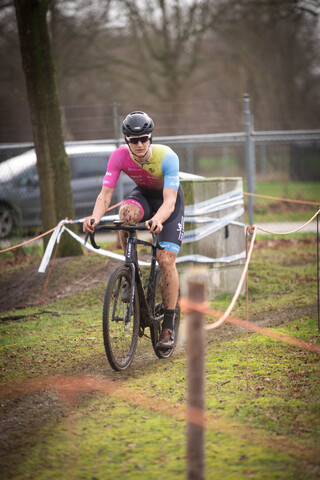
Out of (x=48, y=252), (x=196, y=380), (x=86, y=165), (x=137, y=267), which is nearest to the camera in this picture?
(x=196, y=380)

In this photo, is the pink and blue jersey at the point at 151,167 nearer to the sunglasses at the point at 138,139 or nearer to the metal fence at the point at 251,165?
the sunglasses at the point at 138,139

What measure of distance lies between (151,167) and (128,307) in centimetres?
117

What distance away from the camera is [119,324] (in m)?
4.84

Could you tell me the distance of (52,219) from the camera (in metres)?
9.07

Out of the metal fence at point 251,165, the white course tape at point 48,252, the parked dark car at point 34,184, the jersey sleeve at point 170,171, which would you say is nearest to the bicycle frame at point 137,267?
the jersey sleeve at point 170,171

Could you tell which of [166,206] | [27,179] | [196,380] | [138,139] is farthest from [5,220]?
[196,380]

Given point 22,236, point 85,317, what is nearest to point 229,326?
point 85,317

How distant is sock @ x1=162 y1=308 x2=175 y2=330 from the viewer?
519 centimetres

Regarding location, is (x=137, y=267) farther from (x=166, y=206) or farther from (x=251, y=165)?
(x=251, y=165)

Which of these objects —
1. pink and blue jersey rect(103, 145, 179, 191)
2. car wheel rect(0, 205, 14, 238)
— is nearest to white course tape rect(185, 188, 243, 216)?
pink and blue jersey rect(103, 145, 179, 191)

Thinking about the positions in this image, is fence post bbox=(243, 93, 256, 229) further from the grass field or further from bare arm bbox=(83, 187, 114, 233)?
bare arm bbox=(83, 187, 114, 233)

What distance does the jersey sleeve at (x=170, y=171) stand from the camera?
498 centimetres

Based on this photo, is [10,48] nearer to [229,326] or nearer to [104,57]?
[104,57]

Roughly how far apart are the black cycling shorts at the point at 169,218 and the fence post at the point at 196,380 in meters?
2.42
